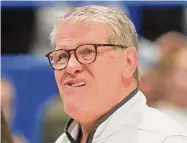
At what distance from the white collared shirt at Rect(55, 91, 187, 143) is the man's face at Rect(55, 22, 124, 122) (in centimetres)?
4

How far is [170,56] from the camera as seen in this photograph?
4.57 metres

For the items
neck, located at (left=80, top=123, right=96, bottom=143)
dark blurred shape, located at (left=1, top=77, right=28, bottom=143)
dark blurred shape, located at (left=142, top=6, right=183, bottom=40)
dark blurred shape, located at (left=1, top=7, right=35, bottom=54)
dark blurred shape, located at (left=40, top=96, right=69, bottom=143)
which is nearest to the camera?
neck, located at (left=80, top=123, right=96, bottom=143)

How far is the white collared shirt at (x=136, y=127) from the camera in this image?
2.20 meters

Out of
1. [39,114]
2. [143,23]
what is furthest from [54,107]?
[143,23]

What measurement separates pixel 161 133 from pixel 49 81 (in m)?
2.77

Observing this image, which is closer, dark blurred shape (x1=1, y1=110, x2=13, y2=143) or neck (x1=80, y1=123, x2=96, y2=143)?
neck (x1=80, y1=123, x2=96, y2=143)

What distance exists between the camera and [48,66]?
4.91 meters

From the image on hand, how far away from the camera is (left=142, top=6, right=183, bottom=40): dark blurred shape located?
5.80 metres

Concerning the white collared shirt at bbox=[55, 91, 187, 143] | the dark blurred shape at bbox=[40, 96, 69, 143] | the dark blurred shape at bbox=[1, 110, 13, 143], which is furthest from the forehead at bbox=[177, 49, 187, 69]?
the white collared shirt at bbox=[55, 91, 187, 143]

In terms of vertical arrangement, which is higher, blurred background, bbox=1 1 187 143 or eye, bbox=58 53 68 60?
A: eye, bbox=58 53 68 60

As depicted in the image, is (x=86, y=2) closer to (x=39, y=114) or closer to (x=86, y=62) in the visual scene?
(x=39, y=114)

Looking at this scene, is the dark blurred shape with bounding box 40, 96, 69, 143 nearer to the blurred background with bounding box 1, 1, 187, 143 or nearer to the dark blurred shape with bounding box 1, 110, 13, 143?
the blurred background with bounding box 1, 1, 187, 143

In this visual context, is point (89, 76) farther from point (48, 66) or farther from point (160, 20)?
point (160, 20)

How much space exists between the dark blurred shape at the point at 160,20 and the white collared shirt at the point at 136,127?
3502mm
